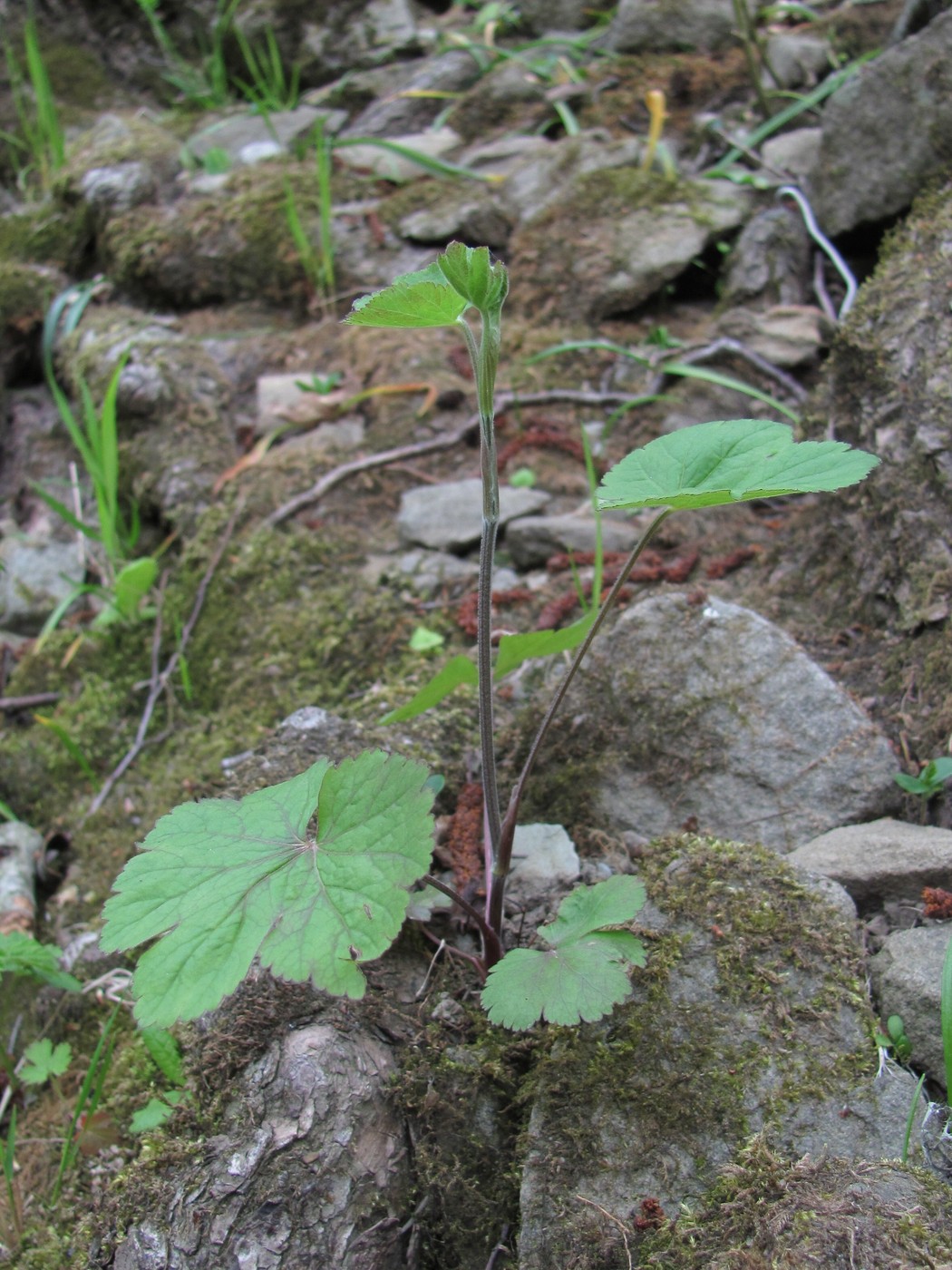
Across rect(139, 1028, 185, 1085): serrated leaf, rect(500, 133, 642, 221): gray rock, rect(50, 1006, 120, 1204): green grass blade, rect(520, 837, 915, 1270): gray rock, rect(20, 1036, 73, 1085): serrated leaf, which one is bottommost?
rect(20, 1036, 73, 1085): serrated leaf

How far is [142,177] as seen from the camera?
4156 millimetres

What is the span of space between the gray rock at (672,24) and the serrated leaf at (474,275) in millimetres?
4143

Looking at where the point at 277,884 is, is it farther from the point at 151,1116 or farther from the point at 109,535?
the point at 109,535

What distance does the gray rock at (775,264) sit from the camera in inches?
124

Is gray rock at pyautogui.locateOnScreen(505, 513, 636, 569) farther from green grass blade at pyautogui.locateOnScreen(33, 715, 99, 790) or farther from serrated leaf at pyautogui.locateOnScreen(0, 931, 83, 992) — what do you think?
serrated leaf at pyautogui.locateOnScreen(0, 931, 83, 992)

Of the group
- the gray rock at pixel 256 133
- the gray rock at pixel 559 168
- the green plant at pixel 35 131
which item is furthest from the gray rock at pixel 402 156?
the green plant at pixel 35 131

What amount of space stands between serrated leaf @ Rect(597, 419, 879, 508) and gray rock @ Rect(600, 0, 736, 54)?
13.1ft

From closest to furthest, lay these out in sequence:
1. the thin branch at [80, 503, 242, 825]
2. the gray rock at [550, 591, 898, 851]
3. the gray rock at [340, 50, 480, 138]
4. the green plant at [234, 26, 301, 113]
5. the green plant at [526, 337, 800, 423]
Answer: the gray rock at [550, 591, 898, 851] < the thin branch at [80, 503, 242, 825] < the green plant at [526, 337, 800, 423] < the gray rock at [340, 50, 480, 138] < the green plant at [234, 26, 301, 113]

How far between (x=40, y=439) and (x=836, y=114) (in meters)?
3.33

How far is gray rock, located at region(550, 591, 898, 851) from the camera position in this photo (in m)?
1.69

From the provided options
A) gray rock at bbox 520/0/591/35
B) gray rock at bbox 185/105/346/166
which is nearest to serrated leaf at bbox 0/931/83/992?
gray rock at bbox 185/105/346/166

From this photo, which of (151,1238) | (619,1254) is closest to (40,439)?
(151,1238)

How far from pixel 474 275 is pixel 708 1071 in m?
1.11

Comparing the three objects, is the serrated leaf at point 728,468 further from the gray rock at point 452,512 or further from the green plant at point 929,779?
the gray rock at point 452,512
